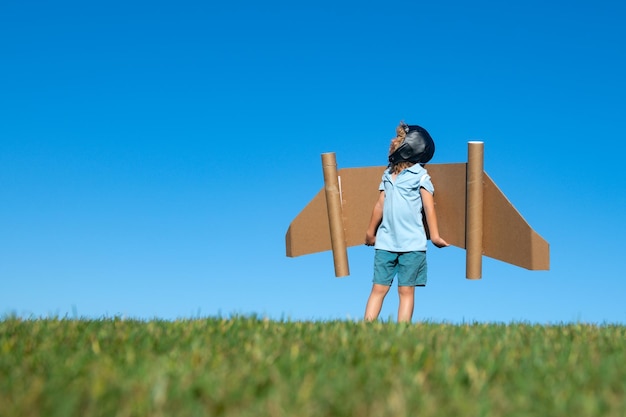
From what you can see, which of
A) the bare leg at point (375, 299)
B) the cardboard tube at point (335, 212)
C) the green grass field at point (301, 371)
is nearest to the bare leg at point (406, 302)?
the bare leg at point (375, 299)

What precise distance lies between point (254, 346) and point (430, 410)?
173cm

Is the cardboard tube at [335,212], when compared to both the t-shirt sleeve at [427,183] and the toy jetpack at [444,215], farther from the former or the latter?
the t-shirt sleeve at [427,183]

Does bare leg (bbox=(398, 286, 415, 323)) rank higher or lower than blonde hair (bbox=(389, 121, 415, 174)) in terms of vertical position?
lower

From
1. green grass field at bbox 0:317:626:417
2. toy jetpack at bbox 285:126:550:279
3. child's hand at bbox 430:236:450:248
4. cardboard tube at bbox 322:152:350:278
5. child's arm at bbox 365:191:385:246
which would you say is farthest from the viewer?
cardboard tube at bbox 322:152:350:278

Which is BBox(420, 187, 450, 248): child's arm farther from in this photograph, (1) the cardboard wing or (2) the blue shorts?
(1) the cardboard wing

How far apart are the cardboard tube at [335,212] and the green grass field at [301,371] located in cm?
272

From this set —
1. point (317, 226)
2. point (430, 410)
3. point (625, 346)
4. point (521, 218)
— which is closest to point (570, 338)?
point (625, 346)

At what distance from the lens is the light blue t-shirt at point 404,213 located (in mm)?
7246

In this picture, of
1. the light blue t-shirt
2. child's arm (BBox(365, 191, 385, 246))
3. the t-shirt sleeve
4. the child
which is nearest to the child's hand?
the child

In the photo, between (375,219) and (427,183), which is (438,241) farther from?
(375,219)

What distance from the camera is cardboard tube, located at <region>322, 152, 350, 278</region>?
26.6ft

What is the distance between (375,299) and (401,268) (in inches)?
17.5

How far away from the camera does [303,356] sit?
152 inches

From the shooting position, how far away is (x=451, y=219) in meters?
7.92
